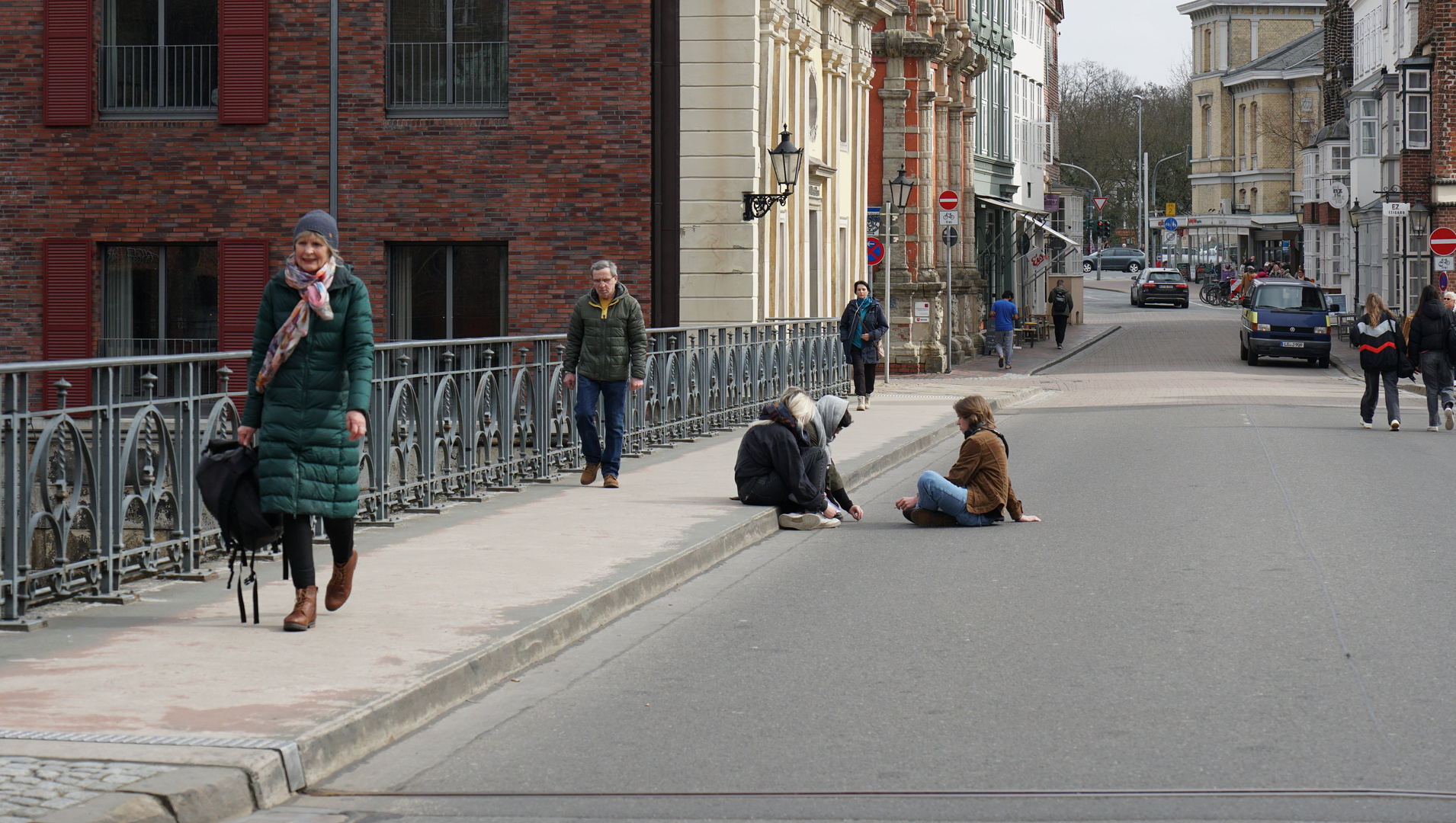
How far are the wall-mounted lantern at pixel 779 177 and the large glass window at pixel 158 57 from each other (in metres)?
7.19

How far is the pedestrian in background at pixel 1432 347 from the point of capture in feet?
73.6

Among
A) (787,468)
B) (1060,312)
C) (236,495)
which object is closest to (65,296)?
(787,468)

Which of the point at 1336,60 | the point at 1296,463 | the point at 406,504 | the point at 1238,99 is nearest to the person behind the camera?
the point at 406,504

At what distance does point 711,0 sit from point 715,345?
5.43m

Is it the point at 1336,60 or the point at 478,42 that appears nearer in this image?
the point at 478,42

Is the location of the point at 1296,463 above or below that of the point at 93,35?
below

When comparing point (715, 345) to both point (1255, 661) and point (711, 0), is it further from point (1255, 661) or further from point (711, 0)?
point (1255, 661)

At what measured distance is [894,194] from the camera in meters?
35.5

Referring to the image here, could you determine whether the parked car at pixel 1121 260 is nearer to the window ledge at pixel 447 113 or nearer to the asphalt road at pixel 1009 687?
the window ledge at pixel 447 113

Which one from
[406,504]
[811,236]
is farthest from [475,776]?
[811,236]

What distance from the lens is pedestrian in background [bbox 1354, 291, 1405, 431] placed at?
72.4 feet

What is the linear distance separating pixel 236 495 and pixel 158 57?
17939 millimetres

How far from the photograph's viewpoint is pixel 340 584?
8344mm

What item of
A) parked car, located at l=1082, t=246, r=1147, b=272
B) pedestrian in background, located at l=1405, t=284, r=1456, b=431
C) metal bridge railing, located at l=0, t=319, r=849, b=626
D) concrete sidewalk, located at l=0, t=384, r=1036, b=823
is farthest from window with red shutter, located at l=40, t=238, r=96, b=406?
parked car, located at l=1082, t=246, r=1147, b=272
